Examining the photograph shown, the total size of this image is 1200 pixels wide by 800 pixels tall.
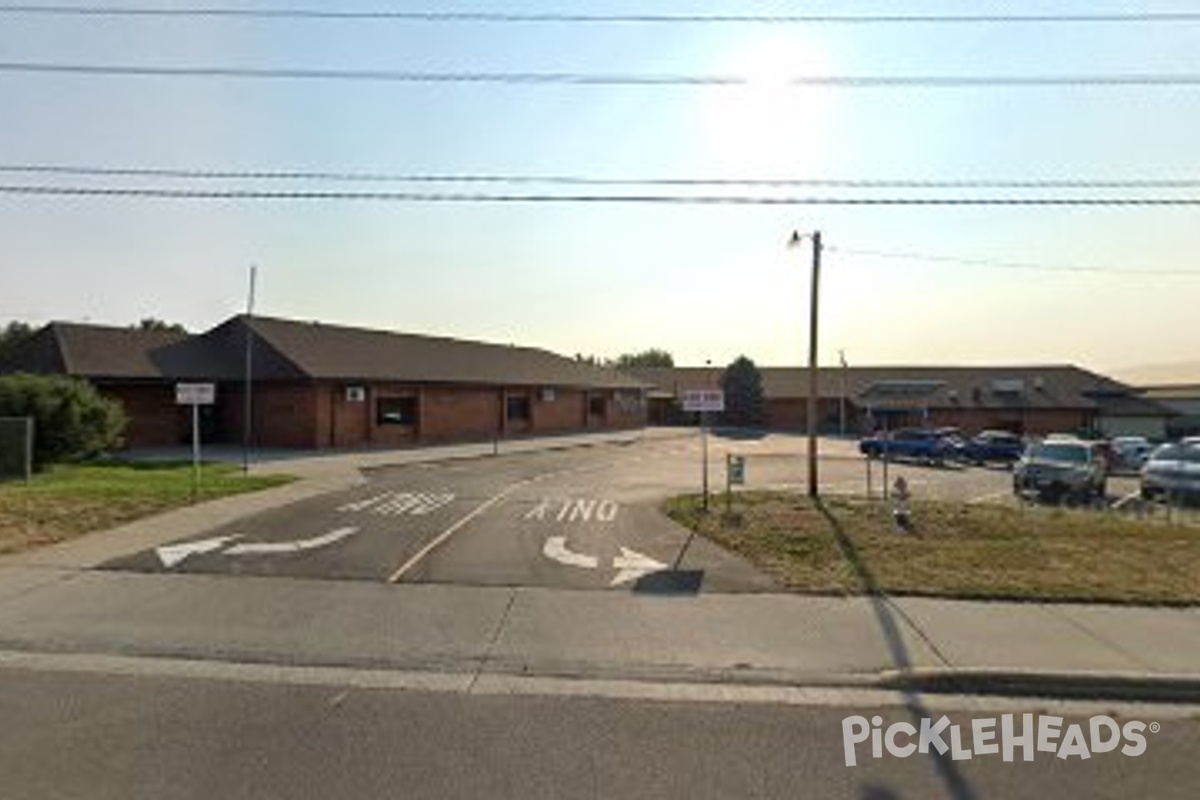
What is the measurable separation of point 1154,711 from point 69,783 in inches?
280

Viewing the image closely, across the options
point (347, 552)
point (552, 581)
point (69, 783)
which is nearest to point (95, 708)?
point (69, 783)

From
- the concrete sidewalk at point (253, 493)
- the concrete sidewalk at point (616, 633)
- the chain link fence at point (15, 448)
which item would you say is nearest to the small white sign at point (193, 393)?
the concrete sidewalk at point (253, 493)

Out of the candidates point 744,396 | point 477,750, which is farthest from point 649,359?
point 477,750

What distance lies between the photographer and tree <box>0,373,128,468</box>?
26406mm

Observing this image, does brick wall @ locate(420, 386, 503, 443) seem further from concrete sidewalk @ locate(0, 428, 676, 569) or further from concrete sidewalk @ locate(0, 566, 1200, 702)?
concrete sidewalk @ locate(0, 566, 1200, 702)

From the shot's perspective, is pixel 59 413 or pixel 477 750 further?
pixel 59 413

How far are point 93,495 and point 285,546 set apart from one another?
21.7 feet

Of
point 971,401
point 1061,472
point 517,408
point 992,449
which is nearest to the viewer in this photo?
point 1061,472

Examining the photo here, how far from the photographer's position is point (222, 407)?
40531 mm

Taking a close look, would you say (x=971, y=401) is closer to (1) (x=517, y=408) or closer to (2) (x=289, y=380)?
(1) (x=517, y=408)

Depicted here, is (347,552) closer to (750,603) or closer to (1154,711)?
(750,603)

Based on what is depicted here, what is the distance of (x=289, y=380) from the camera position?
37.6m

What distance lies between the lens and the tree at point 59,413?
2641cm

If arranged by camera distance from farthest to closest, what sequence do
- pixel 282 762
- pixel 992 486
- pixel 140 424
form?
1. pixel 140 424
2. pixel 992 486
3. pixel 282 762
